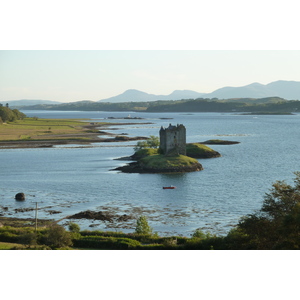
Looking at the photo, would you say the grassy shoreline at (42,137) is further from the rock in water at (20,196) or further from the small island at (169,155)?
the rock in water at (20,196)

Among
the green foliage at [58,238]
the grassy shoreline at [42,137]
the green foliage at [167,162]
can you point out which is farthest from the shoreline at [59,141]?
the green foliage at [58,238]

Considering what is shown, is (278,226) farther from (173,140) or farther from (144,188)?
(173,140)

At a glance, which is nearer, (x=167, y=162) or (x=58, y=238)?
(x=58, y=238)

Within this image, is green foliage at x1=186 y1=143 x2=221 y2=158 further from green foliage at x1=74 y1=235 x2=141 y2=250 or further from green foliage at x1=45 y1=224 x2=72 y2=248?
green foliage at x1=45 y1=224 x2=72 y2=248

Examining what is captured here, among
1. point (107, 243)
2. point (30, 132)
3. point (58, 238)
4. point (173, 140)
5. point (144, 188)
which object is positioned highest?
point (173, 140)

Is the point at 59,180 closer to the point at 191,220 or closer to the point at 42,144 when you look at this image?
the point at 191,220

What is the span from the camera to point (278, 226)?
3484cm

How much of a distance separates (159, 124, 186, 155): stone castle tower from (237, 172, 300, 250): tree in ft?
186

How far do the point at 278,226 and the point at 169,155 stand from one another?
62802mm

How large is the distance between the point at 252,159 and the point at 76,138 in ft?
224

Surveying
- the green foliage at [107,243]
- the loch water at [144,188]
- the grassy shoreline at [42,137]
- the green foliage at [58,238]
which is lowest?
the loch water at [144,188]

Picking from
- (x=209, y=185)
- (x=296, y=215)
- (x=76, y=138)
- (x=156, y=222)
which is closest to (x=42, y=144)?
(x=76, y=138)

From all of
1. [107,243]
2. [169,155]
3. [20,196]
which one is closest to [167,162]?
[169,155]

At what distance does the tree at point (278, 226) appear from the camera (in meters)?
32.4
